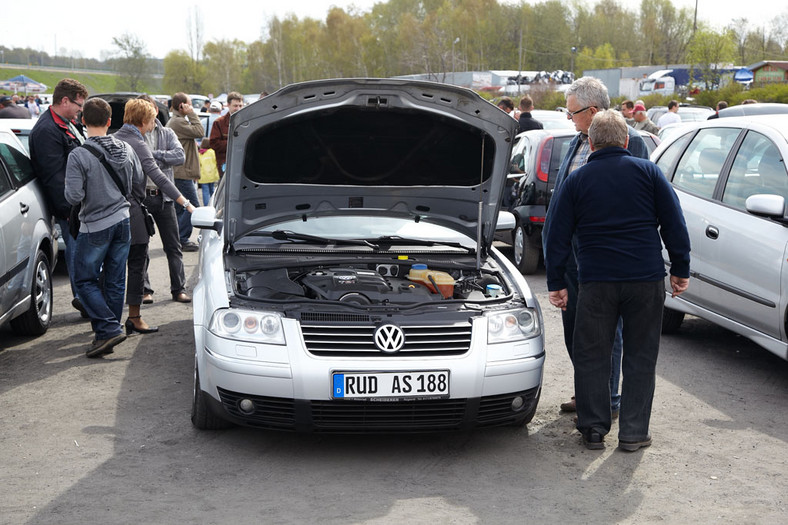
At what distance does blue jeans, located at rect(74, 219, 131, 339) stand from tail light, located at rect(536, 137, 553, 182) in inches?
194

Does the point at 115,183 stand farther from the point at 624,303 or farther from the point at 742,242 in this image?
the point at 742,242

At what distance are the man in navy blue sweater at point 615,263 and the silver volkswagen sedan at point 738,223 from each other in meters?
1.38

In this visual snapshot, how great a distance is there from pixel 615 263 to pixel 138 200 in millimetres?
4199

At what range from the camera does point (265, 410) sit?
176 inches

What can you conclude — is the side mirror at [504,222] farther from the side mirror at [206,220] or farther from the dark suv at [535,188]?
the dark suv at [535,188]

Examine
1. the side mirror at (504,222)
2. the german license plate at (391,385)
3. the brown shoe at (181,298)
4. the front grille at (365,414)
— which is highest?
the side mirror at (504,222)

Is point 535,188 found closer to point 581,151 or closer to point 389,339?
point 581,151

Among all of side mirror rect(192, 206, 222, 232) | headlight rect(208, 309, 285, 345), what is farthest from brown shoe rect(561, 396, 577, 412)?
side mirror rect(192, 206, 222, 232)

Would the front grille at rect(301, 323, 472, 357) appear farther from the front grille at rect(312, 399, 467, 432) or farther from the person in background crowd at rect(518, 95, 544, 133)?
the person in background crowd at rect(518, 95, 544, 133)

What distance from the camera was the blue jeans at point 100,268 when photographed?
21.7ft

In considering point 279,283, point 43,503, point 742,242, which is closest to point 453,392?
point 279,283

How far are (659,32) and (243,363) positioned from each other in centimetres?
12712

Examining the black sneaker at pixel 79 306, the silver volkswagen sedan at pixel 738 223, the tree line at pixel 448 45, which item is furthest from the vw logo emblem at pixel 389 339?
the tree line at pixel 448 45

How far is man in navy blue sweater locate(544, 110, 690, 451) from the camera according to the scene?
4.55 metres
